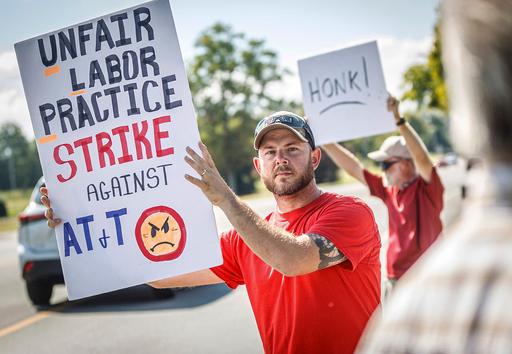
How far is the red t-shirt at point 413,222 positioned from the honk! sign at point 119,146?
2.19 metres

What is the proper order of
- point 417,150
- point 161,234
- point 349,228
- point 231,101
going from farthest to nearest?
point 231,101 → point 417,150 → point 161,234 → point 349,228

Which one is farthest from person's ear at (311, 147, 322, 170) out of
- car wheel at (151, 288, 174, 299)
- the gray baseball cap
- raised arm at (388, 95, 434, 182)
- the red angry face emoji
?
car wheel at (151, 288, 174, 299)

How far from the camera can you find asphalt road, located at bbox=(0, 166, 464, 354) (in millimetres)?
6008

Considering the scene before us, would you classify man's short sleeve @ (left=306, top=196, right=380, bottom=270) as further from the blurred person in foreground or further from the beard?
the blurred person in foreground

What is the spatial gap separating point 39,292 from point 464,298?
28.5 feet

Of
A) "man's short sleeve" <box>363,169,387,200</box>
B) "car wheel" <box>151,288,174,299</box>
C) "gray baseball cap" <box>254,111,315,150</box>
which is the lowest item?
"car wheel" <box>151,288,174,299</box>

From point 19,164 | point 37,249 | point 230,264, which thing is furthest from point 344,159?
point 19,164

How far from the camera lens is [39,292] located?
8586 mm

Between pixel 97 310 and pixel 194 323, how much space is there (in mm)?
1914

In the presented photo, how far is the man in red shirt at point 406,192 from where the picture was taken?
14.0 ft

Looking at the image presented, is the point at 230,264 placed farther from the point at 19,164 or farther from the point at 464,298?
the point at 19,164

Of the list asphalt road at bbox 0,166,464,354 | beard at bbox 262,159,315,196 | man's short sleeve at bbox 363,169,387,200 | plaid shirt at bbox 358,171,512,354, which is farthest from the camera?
asphalt road at bbox 0,166,464,354

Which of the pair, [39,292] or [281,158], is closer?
[281,158]

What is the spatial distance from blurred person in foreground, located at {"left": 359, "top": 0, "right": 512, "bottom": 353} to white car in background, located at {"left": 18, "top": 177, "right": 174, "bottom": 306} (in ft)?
25.1
